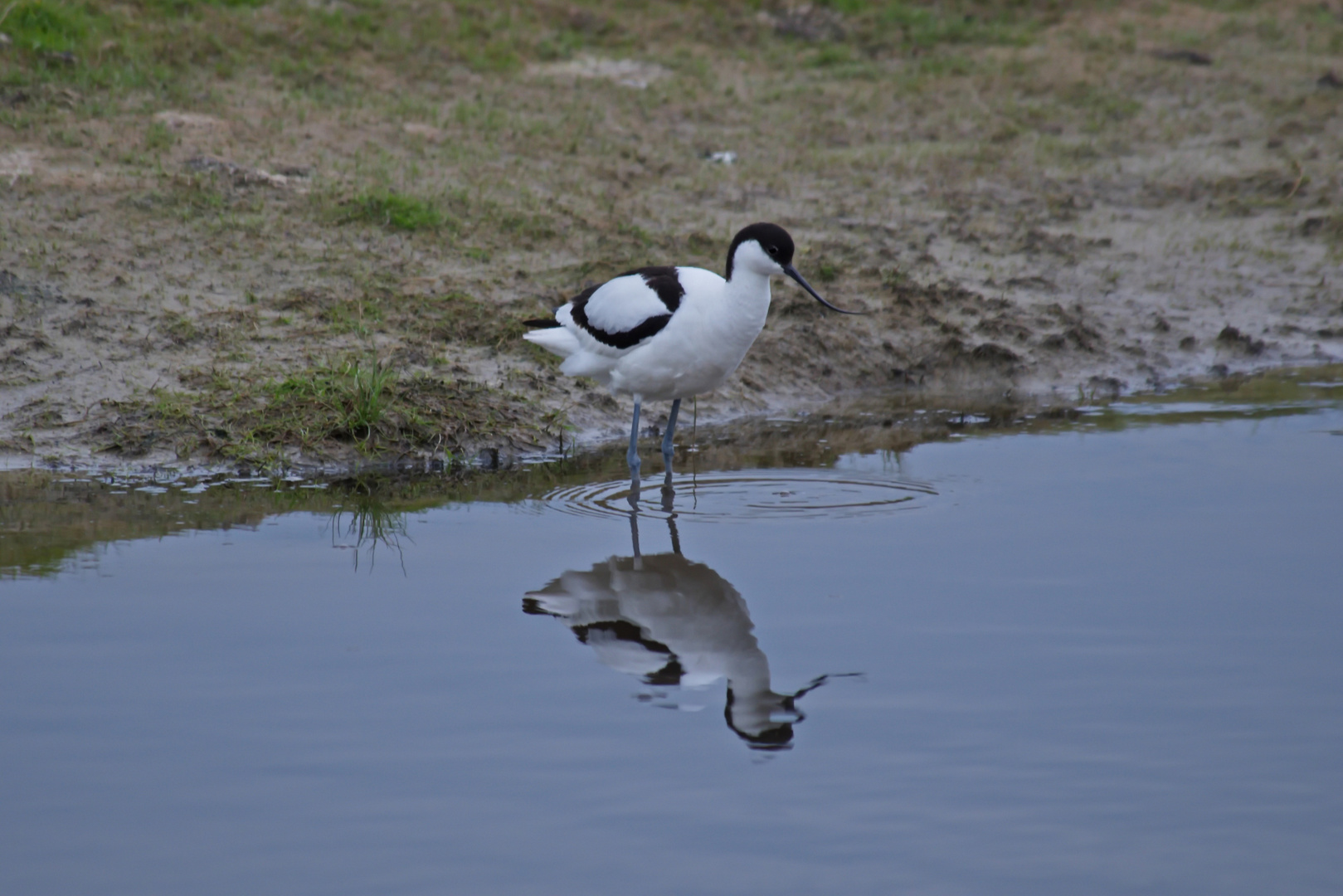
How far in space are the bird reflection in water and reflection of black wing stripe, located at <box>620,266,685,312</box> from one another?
3.95ft

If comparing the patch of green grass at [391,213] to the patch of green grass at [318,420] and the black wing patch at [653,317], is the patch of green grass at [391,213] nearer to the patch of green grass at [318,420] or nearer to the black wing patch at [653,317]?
the patch of green grass at [318,420]

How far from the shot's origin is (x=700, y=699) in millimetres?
4078

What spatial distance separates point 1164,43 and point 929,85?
2.85 metres

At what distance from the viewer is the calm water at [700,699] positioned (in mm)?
3242

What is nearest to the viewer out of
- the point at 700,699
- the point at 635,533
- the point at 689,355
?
the point at 700,699

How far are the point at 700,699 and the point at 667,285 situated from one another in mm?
2542

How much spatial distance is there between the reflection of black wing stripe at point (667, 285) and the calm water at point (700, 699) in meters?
0.89

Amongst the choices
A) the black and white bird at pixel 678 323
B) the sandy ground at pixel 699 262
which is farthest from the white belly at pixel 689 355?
the sandy ground at pixel 699 262

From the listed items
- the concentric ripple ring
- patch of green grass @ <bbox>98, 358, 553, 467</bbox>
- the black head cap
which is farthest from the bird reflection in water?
patch of green grass @ <bbox>98, 358, 553, 467</bbox>

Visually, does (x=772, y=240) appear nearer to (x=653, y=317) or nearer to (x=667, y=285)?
(x=667, y=285)

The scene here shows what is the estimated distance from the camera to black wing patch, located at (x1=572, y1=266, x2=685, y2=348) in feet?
20.1

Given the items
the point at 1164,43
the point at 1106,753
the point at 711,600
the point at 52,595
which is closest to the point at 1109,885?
the point at 1106,753

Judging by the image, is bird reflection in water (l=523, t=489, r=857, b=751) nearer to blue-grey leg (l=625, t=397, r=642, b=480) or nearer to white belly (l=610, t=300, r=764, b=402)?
blue-grey leg (l=625, t=397, r=642, b=480)

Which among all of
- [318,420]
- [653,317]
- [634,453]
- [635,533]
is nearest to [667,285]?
[653,317]
